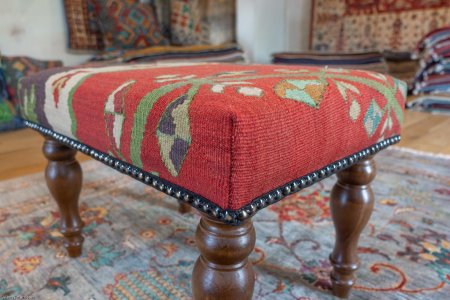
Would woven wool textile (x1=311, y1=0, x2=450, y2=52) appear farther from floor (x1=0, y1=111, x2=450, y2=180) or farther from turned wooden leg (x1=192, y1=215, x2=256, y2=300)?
turned wooden leg (x1=192, y1=215, x2=256, y2=300)

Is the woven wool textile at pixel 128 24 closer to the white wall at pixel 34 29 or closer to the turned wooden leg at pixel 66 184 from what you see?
the white wall at pixel 34 29

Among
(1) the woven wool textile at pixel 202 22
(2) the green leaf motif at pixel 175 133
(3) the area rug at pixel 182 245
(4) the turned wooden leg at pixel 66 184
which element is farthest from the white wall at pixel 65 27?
(2) the green leaf motif at pixel 175 133

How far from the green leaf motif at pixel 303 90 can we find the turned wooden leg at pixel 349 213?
0.19 metres

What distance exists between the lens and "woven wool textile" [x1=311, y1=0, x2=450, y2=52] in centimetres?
253

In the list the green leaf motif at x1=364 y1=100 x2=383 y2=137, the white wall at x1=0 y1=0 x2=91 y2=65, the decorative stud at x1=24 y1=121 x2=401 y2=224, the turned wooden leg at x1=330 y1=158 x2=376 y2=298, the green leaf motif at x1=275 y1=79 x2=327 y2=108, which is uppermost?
the white wall at x1=0 y1=0 x2=91 y2=65

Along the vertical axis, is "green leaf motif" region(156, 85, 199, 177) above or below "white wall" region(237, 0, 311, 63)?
below

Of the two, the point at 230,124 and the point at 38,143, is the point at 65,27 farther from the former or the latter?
the point at 230,124

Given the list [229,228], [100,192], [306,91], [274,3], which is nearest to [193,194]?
[229,228]

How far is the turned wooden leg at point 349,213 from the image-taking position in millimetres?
573

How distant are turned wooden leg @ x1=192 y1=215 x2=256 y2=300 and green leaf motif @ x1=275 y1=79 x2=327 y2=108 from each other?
14 centimetres

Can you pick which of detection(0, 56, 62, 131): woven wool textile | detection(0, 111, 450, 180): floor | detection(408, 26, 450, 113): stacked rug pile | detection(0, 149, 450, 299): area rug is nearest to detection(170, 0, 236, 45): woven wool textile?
detection(0, 56, 62, 131): woven wool textile

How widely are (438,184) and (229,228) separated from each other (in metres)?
1.00

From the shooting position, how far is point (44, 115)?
→ 2.07 feet

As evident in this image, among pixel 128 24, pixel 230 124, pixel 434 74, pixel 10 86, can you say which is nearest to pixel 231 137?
pixel 230 124
